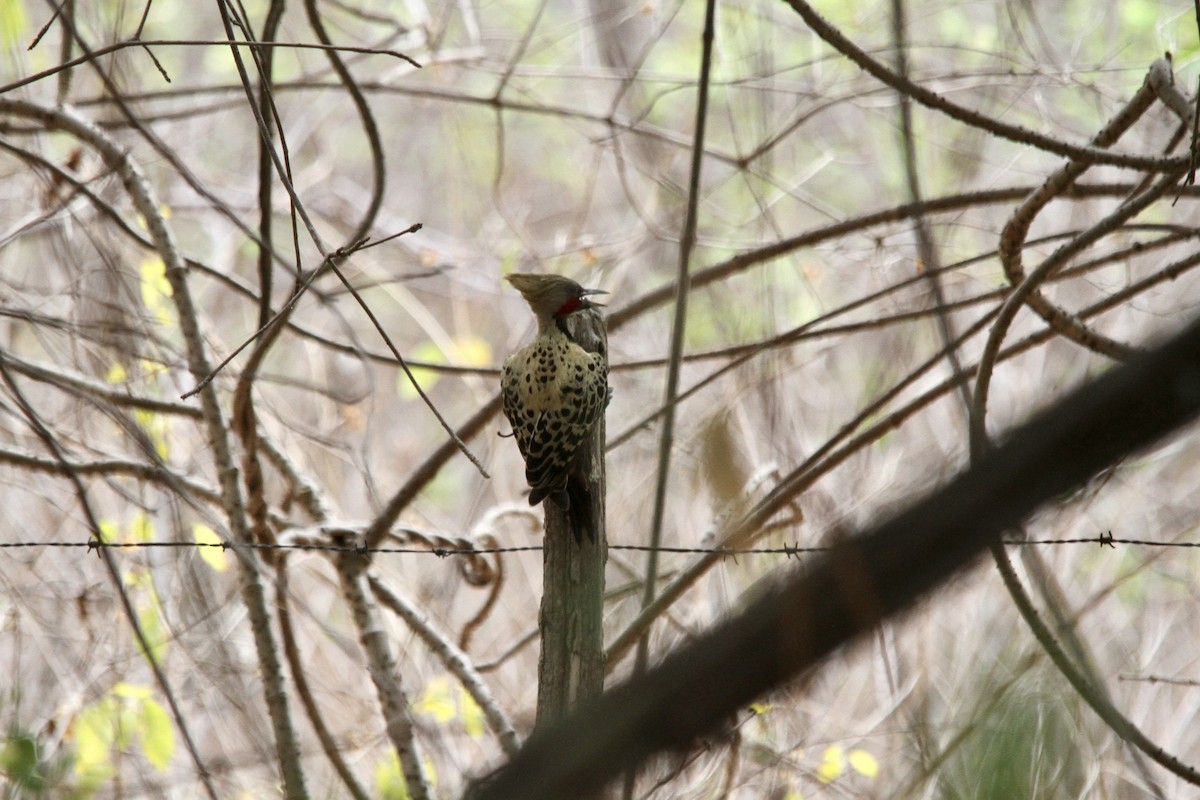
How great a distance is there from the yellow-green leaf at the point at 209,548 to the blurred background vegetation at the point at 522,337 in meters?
0.04

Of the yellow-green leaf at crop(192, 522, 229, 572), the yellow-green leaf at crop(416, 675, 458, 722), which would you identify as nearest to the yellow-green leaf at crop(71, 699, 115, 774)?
the yellow-green leaf at crop(192, 522, 229, 572)

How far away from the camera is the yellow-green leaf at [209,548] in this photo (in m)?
3.79

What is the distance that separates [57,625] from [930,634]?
3923mm

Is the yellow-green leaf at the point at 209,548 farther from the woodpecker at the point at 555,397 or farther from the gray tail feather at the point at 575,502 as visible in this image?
the gray tail feather at the point at 575,502

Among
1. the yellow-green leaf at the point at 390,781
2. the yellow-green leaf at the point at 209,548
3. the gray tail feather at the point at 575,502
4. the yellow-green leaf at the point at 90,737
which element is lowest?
the gray tail feather at the point at 575,502

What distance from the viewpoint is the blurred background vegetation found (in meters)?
3.20

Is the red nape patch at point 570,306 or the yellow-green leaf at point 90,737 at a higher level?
the red nape patch at point 570,306

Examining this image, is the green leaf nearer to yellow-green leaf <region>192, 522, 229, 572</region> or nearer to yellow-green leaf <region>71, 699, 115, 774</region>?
yellow-green leaf <region>71, 699, 115, 774</region>

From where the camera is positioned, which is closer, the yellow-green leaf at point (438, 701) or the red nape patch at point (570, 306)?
the red nape patch at point (570, 306)

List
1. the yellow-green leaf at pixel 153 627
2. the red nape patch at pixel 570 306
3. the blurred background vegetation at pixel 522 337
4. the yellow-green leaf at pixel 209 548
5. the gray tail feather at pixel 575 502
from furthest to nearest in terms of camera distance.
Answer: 1. the yellow-green leaf at pixel 153 627
2. the yellow-green leaf at pixel 209 548
3. the blurred background vegetation at pixel 522 337
4. the red nape patch at pixel 570 306
5. the gray tail feather at pixel 575 502

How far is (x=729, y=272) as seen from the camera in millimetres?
3428

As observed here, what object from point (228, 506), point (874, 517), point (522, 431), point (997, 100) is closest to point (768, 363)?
point (522, 431)

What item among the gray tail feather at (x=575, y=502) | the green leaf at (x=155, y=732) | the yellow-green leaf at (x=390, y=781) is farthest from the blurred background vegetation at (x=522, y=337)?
the gray tail feather at (x=575, y=502)

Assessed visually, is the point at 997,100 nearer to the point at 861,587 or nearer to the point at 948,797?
the point at 948,797
